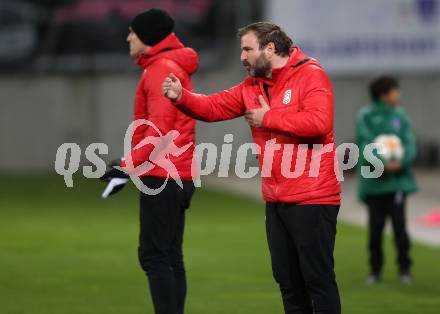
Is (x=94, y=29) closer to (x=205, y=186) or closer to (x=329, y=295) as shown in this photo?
(x=205, y=186)

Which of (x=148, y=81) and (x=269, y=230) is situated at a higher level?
(x=148, y=81)

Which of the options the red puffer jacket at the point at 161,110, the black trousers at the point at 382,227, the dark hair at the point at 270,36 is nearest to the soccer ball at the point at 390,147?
the black trousers at the point at 382,227

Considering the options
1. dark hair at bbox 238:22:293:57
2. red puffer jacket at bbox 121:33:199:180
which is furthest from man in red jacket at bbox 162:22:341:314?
red puffer jacket at bbox 121:33:199:180

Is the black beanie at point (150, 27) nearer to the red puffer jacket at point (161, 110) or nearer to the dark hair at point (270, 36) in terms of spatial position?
the red puffer jacket at point (161, 110)

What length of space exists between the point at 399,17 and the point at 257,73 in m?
16.1

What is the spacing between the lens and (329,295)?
7254mm

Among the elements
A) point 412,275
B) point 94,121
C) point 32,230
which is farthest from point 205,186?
point 412,275

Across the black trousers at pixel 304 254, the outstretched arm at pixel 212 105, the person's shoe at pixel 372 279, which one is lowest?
the person's shoe at pixel 372 279

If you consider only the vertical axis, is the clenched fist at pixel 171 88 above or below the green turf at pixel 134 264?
above

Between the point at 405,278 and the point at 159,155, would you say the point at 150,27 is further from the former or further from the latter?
the point at 405,278

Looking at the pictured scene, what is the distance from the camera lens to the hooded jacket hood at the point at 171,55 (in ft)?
26.8

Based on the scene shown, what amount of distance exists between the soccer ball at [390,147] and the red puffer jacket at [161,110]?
3.13 m

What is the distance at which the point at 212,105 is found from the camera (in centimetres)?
733

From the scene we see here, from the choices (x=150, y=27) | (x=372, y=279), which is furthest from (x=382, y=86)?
(x=150, y=27)
